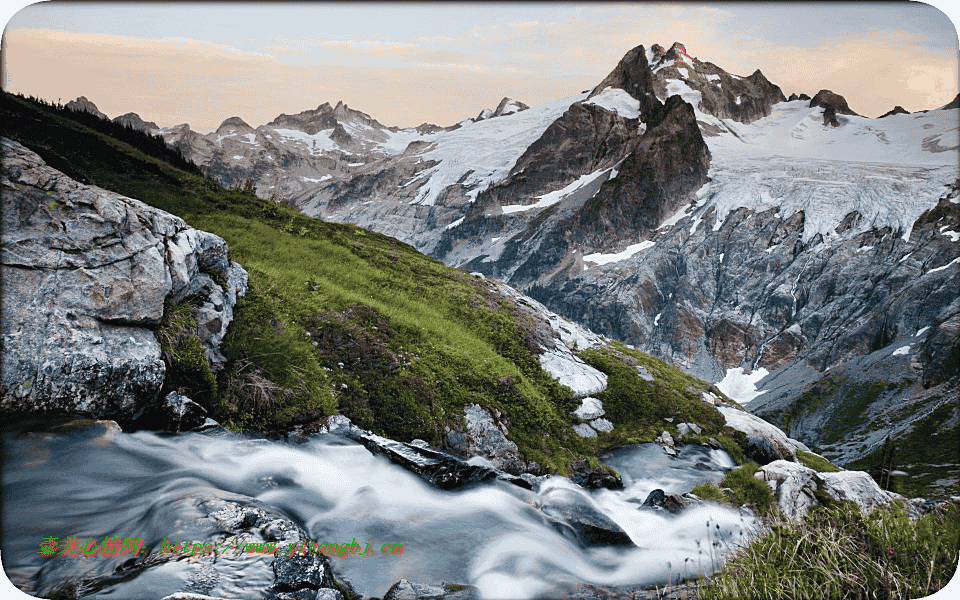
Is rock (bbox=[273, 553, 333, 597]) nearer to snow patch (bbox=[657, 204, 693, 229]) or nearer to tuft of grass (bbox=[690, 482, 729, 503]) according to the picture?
tuft of grass (bbox=[690, 482, 729, 503])

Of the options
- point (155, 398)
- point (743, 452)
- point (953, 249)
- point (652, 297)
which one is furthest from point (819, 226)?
point (155, 398)

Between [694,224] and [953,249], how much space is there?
7432 centimetres

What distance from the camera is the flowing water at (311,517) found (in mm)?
5422

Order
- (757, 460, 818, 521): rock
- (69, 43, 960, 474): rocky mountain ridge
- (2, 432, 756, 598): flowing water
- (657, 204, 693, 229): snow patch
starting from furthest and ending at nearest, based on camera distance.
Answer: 1. (657, 204, 693, 229): snow patch
2. (69, 43, 960, 474): rocky mountain ridge
3. (757, 460, 818, 521): rock
4. (2, 432, 756, 598): flowing water

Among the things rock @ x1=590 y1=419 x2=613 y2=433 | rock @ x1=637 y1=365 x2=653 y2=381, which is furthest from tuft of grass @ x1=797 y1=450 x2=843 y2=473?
rock @ x1=590 y1=419 x2=613 y2=433

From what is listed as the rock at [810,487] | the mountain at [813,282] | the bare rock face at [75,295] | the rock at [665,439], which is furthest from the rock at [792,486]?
the mountain at [813,282]

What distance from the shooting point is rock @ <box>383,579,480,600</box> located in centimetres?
589

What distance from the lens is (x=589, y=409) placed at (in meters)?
13.2

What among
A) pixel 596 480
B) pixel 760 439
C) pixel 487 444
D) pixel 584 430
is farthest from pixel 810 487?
pixel 487 444

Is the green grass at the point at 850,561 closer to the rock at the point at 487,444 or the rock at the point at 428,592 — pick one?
the rock at the point at 428,592

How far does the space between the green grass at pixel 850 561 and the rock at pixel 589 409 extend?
24.2 ft

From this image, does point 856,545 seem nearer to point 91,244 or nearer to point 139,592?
point 139,592

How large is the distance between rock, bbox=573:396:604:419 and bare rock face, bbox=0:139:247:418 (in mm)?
9470

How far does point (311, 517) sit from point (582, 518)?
452 cm
